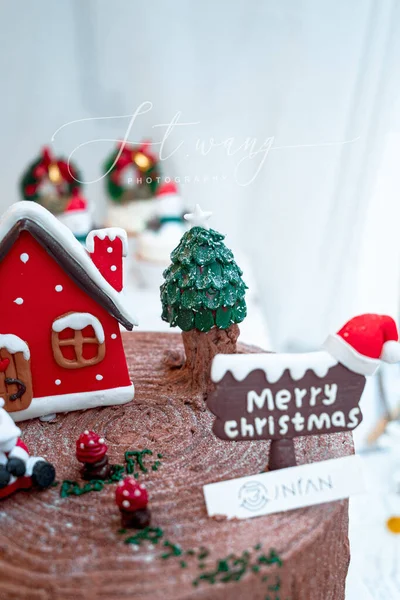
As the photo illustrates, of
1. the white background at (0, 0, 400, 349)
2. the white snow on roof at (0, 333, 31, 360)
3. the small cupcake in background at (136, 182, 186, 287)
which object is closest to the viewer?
the white snow on roof at (0, 333, 31, 360)

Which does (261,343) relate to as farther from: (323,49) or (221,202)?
(323,49)

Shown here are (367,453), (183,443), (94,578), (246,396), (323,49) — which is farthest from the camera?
(323,49)

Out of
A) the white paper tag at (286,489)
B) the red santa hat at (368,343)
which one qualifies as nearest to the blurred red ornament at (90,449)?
the white paper tag at (286,489)

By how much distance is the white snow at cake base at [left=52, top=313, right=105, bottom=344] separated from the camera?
138 cm

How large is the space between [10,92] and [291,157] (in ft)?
4.62

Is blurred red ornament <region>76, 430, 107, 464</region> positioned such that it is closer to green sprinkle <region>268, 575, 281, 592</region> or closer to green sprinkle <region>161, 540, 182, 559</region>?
green sprinkle <region>161, 540, 182, 559</region>

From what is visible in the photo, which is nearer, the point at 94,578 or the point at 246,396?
the point at 94,578

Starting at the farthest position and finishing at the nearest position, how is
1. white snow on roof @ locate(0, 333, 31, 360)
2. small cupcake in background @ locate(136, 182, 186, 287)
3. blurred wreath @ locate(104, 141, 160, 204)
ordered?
blurred wreath @ locate(104, 141, 160, 204) < small cupcake in background @ locate(136, 182, 186, 287) < white snow on roof @ locate(0, 333, 31, 360)

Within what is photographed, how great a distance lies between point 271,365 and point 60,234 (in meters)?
0.52

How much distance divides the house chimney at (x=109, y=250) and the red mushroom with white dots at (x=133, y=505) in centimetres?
47

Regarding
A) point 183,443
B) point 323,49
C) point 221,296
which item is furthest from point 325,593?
point 323,49

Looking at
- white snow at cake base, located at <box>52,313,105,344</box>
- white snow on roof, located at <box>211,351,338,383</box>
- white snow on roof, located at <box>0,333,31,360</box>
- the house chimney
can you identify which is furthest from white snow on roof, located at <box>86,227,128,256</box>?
white snow on roof, located at <box>211,351,338,383</box>

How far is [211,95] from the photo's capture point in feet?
9.94

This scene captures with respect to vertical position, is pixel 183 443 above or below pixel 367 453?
above
